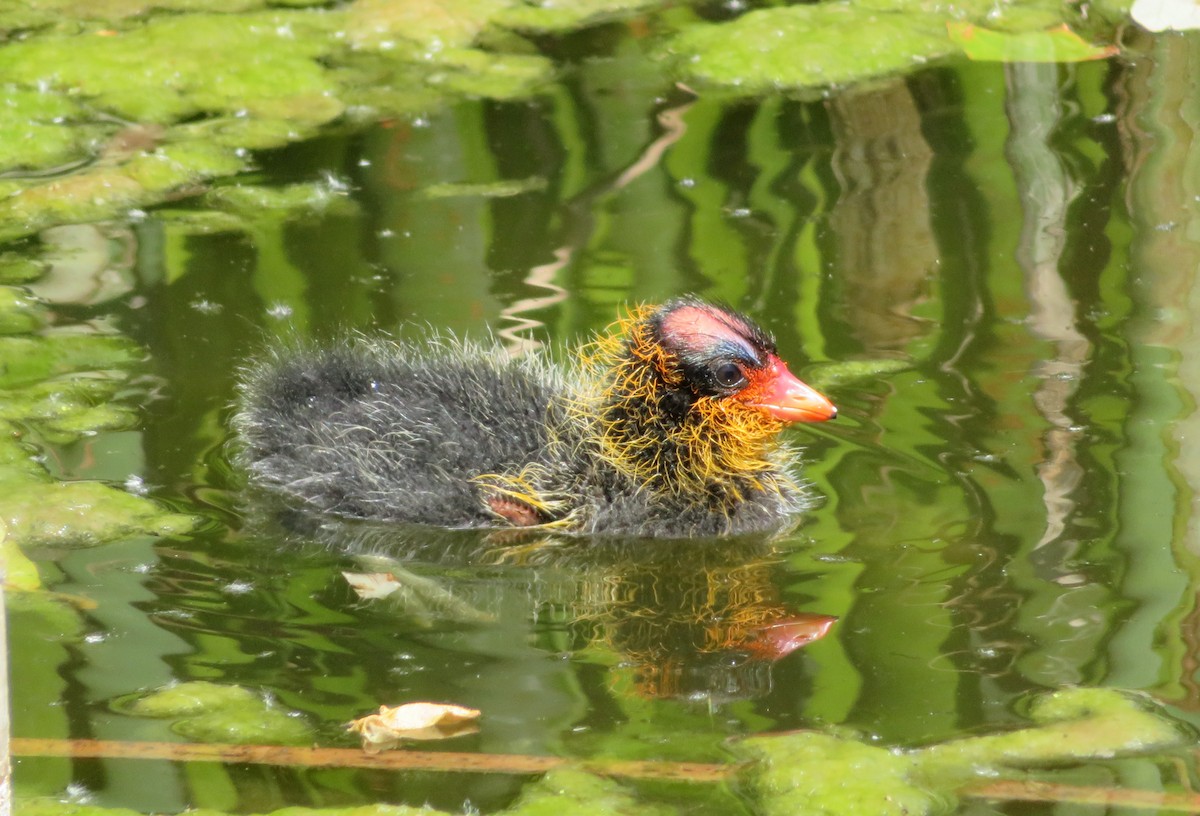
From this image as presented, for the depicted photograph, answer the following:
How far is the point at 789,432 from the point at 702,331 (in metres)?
0.68

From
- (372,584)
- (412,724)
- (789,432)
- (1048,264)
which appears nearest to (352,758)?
(412,724)

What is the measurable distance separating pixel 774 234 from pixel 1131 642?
2.45 meters

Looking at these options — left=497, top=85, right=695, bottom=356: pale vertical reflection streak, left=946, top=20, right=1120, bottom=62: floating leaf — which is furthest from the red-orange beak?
left=946, top=20, right=1120, bottom=62: floating leaf

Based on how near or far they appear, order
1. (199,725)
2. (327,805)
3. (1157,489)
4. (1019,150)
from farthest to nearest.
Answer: (1019,150) < (1157,489) < (199,725) < (327,805)

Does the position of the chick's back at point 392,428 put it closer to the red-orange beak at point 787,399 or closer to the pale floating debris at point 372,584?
the pale floating debris at point 372,584

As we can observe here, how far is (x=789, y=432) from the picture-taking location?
15.0 ft

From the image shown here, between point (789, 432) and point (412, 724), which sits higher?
point (789, 432)

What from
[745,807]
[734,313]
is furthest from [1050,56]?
[745,807]

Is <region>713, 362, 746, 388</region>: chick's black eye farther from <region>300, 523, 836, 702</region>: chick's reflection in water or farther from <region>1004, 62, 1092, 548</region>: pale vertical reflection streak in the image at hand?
<region>1004, 62, 1092, 548</region>: pale vertical reflection streak

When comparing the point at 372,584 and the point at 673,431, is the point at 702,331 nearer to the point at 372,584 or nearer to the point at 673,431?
the point at 673,431

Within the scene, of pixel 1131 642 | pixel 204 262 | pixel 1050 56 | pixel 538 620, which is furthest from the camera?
pixel 1050 56

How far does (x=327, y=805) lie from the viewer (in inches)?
111

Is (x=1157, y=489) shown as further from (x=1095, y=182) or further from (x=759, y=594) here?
(x=1095, y=182)

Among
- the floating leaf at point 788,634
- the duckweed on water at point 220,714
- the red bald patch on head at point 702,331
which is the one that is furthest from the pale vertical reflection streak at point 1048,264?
the duckweed on water at point 220,714
